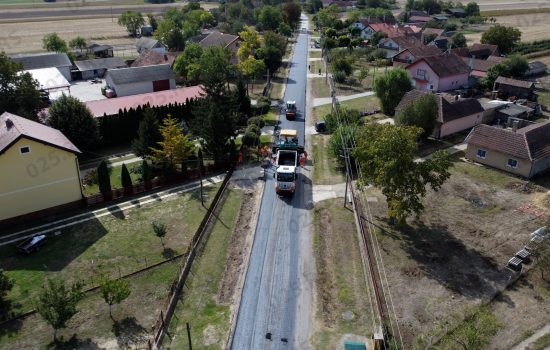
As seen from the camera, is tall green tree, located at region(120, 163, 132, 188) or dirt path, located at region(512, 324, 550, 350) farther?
tall green tree, located at region(120, 163, 132, 188)

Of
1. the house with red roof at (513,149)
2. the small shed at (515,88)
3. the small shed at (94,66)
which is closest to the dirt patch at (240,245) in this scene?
the house with red roof at (513,149)

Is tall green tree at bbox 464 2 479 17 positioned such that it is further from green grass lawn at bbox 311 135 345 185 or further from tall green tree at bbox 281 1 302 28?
green grass lawn at bbox 311 135 345 185

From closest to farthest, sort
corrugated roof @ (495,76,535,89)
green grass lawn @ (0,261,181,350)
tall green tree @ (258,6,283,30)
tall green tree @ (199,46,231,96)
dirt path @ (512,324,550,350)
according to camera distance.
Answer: green grass lawn @ (0,261,181,350), dirt path @ (512,324,550,350), tall green tree @ (199,46,231,96), corrugated roof @ (495,76,535,89), tall green tree @ (258,6,283,30)

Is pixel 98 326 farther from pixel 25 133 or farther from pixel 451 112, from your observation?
pixel 451 112

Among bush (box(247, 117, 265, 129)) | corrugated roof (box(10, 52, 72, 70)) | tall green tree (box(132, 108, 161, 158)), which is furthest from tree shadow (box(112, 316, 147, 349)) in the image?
corrugated roof (box(10, 52, 72, 70))

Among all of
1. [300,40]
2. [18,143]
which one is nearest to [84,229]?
[18,143]

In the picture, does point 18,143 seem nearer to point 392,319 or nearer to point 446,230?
point 392,319

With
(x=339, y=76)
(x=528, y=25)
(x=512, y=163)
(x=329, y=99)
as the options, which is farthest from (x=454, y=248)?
(x=528, y=25)
